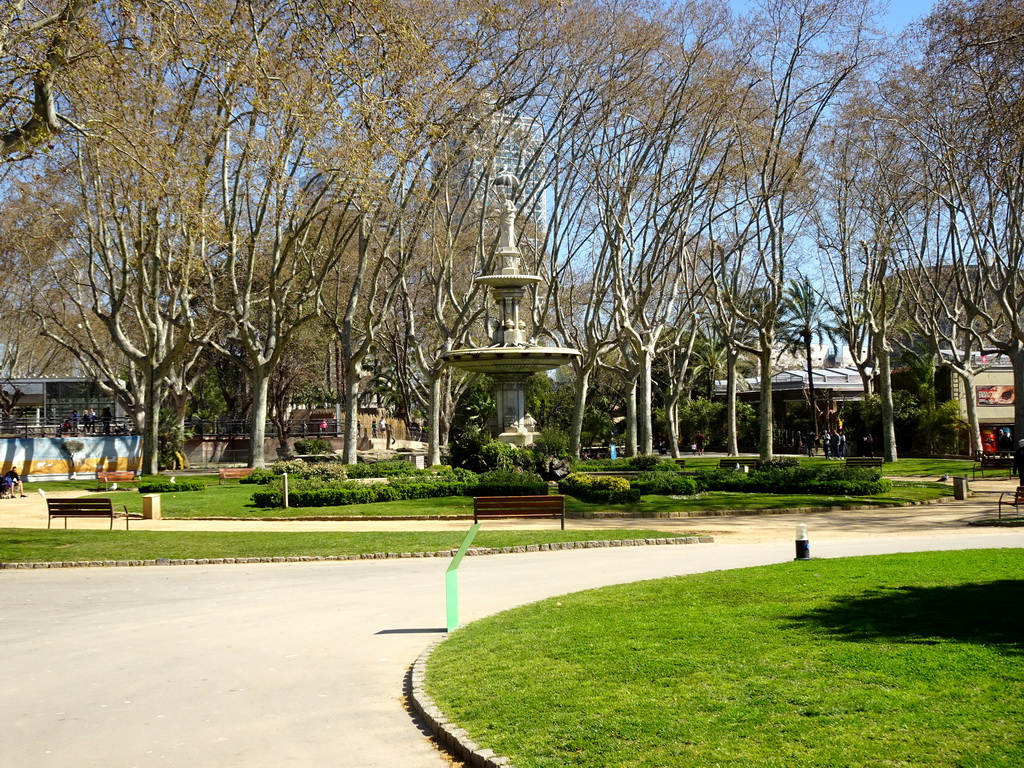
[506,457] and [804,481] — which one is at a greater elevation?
[506,457]

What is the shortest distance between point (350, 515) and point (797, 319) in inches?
1785

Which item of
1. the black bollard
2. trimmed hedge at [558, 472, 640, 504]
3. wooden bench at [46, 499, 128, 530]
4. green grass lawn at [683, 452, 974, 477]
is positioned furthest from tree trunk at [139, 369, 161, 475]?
the black bollard

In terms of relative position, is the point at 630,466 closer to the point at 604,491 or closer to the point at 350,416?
the point at 604,491

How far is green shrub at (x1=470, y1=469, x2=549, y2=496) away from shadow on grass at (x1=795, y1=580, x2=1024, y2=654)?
14.8m

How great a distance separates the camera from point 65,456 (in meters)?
41.9

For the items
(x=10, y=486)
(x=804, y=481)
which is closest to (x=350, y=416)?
(x=10, y=486)

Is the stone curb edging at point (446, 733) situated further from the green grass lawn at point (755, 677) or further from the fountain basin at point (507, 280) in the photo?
the fountain basin at point (507, 280)

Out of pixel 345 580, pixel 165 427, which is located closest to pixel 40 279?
pixel 165 427

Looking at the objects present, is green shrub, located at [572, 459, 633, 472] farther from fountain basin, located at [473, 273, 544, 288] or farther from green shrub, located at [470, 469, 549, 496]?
fountain basin, located at [473, 273, 544, 288]

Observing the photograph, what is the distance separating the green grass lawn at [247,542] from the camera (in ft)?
57.8

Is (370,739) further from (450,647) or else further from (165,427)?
(165,427)

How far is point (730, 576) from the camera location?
12617 millimetres

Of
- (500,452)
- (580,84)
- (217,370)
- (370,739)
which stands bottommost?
(370,739)

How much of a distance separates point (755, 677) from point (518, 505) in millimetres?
13218
